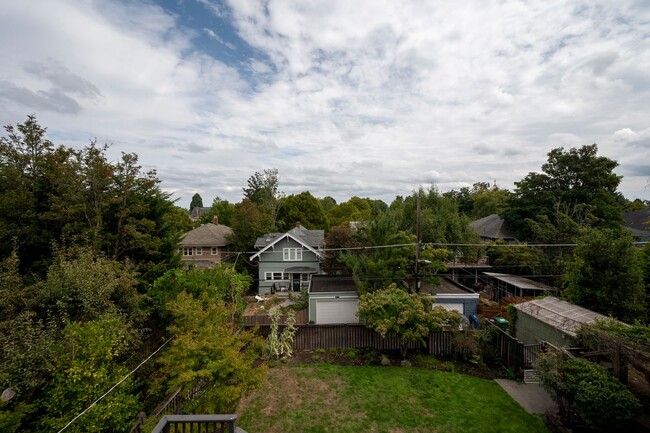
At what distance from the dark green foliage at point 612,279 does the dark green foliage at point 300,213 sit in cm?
3158

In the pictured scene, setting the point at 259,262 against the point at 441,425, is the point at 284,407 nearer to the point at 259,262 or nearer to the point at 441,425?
the point at 441,425

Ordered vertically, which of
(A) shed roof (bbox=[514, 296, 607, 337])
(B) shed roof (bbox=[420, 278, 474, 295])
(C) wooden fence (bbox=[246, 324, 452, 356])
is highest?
(A) shed roof (bbox=[514, 296, 607, 337])

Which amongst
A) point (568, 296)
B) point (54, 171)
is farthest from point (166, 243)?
point (568, 296)

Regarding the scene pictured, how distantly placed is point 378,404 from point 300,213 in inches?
1316

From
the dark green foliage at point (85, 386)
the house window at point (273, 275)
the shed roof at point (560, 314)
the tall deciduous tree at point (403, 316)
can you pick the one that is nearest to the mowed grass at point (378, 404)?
the tall deciduous tree at point (403, 316)

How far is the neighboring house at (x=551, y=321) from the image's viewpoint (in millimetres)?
10241

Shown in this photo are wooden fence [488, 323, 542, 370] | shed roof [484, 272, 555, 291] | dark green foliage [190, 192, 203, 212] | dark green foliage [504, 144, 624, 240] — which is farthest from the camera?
dark green foliage [190, 192, 203, 212]

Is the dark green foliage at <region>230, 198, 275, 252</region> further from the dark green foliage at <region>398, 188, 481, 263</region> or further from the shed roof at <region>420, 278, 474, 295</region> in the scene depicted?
the shed roof at <region>420, 278, 474, 295</region>

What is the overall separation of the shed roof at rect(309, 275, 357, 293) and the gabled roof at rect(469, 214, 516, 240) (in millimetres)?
17990

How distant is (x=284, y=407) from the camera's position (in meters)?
9.23

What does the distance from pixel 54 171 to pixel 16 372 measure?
1021cm

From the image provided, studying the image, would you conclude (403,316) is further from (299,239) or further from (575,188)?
(575,188)

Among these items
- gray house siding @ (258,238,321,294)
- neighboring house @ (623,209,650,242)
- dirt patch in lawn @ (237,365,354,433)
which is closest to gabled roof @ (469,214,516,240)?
neighboring house @ (623,209,650,242)

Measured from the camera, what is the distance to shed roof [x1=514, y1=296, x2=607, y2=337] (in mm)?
10422
